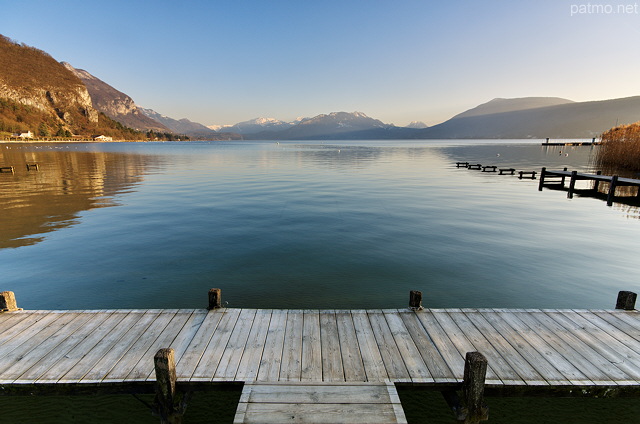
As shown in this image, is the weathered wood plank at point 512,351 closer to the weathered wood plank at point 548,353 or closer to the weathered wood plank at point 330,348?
the weathered wood plank at point 548,353

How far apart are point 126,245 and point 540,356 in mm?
18230

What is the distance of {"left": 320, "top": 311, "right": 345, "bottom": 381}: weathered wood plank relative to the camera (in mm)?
6020

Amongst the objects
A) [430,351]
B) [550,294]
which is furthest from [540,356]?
[550,294]

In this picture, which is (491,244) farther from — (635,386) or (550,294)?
(635,386)

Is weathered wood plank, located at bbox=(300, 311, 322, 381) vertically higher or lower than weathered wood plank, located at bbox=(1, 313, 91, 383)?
higher

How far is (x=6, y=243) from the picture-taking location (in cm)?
1686

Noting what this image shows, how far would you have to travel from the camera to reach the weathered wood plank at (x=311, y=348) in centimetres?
602

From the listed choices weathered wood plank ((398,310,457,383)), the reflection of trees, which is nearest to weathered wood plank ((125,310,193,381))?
weathered wood plank ((398,310,457,383))

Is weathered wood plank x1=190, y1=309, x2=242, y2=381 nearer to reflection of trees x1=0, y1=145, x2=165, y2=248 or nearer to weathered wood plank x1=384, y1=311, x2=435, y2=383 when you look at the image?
weathered wood plank x1=384, y1=311, x2=435, y2=383

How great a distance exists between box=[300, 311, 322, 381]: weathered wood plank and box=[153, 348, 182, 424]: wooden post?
2352mm

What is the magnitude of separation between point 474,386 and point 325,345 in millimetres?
2986

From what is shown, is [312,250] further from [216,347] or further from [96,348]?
[96,348]

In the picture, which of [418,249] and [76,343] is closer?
[76,343]

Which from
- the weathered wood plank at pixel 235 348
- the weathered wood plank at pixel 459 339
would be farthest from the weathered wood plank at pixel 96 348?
the weathered wood plank at pixel 459 339
